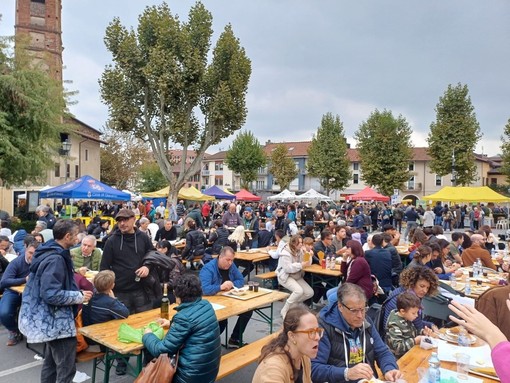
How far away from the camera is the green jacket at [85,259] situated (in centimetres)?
722

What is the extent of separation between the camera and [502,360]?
1716 mm

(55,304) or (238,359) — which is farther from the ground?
(55,304)

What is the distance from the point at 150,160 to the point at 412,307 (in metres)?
46.3

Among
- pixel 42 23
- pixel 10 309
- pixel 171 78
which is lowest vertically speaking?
pixel 10 309

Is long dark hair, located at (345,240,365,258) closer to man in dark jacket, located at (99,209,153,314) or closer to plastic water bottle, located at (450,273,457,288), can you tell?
plastic water bottle, located at (450,273,457,288)

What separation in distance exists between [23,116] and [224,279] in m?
13.3

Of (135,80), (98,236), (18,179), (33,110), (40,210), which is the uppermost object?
(135,80)

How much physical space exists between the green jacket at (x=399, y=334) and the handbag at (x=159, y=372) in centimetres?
217

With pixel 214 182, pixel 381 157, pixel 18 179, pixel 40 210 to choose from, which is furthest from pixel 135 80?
pixel 214 182

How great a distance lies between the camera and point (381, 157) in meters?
39.8

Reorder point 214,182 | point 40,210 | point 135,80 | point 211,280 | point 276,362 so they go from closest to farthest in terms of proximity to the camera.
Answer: point 276,362
point 211,280
point 40,210
point 135,80
point 214,182

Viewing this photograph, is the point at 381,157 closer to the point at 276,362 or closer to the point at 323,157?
the point at 323,157

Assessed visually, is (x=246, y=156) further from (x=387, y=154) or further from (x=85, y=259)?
(x=85, y=259)

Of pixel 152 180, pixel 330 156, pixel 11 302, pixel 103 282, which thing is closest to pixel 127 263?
pixel 103 282
